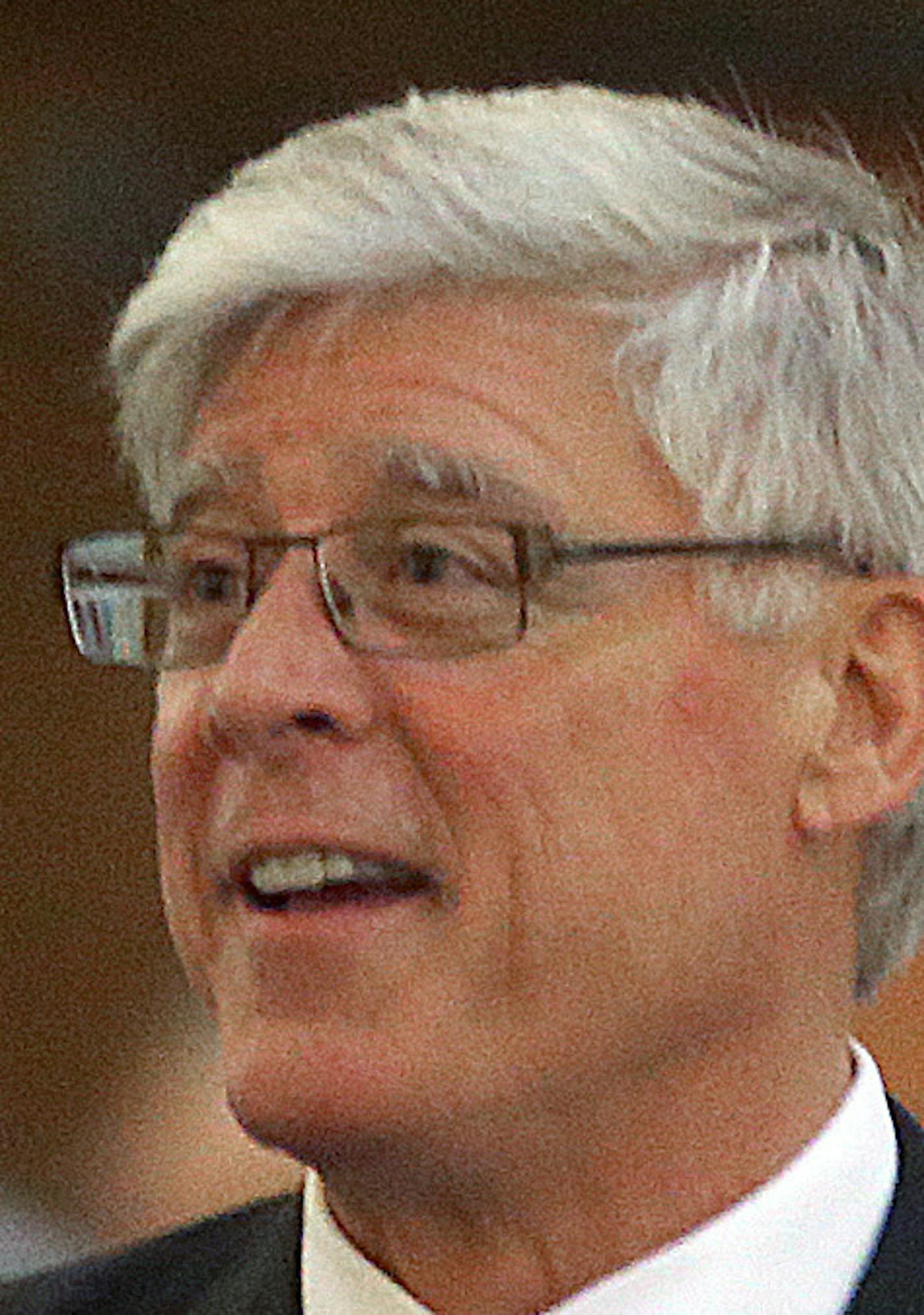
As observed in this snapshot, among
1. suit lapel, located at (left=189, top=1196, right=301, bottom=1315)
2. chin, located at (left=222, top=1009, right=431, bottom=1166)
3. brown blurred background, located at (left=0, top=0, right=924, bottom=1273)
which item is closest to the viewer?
chin, located at (left=222, top=1009, right=431, bottom=1166)

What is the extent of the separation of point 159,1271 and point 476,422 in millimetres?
525

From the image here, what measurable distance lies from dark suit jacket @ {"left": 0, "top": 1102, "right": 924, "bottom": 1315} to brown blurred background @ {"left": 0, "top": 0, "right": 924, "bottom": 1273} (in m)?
0.13

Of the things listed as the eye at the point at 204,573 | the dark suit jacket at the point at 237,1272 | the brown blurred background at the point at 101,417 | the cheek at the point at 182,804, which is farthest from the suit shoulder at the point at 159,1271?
the eye at the point at 204,573

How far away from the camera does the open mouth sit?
0.91 m

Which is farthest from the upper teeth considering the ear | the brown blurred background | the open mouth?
the brown blurred background

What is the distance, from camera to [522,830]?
91cm

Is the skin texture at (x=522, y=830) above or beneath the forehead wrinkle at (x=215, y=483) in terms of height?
beneath

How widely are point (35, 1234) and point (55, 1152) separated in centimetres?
5

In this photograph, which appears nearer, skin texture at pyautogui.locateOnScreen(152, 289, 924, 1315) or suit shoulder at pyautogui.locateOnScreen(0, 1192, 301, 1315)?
skin texture at pyautogui.locateOnScreen(152, 289, 924, 1315)

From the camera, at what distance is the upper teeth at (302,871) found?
0.91 meters

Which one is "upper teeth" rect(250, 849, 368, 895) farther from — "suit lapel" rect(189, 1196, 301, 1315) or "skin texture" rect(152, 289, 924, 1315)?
"suit lapel" rect(189, 1196, 301, 1315)

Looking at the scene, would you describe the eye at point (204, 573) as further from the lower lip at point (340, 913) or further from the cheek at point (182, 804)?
the lower lip at point (340, 913)

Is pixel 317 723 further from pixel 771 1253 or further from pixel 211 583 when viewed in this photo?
pixel 771 1253

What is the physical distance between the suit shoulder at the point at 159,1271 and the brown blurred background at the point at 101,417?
122 millimetres
